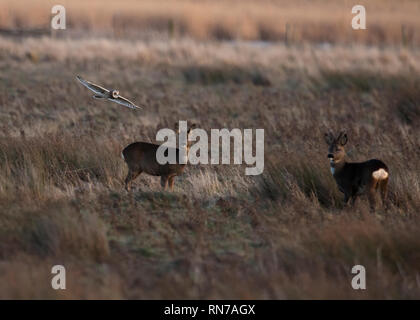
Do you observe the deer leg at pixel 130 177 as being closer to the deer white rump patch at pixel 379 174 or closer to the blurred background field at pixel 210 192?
the blurred background field at pixel 210 192

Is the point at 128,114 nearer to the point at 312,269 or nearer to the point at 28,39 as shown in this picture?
the point at 312,269

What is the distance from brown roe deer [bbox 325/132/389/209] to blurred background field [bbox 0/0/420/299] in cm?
19

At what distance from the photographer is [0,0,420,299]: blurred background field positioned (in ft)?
19.9

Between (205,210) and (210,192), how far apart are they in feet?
2.63

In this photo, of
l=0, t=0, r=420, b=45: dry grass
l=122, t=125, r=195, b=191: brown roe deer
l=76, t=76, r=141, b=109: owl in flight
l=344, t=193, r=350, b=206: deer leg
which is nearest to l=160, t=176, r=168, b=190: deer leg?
l=122, t=125, r=195, b=191: brown roe deer

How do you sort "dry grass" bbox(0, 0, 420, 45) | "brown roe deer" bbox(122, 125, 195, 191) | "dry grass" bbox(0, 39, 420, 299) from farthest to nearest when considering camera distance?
"dry grass" bbox(0, 0, 420, 45)
"brown roe deer" bbox(122, 125, 195, 191)
"dry grass" bbox(0, 39, 420, 299)

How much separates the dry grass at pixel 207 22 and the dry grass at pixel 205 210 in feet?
47.1

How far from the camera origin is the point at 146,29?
33.6 metres

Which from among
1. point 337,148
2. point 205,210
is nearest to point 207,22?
point 337,148

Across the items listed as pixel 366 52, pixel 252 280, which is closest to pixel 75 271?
pixel 252 280

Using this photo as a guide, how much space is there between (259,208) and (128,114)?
7.50 m

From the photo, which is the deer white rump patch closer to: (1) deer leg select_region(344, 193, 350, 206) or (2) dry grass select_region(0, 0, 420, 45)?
(1) deer leg select_region(344, 193, 350, 206)

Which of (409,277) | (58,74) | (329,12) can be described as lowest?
(409,277)

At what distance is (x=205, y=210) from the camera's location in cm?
801
